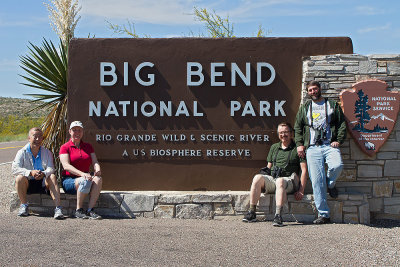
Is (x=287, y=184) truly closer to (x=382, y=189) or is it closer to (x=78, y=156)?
(x=382, y=189)

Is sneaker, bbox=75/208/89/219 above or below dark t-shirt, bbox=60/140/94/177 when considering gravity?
below

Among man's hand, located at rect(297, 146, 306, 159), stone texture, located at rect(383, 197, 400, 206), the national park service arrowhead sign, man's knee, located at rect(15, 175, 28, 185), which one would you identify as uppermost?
the national park service arrowhead sign

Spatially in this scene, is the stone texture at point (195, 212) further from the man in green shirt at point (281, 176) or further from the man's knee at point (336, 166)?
the man's knee at point (336, 166)

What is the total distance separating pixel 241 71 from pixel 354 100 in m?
1.72

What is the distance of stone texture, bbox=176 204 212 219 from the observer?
680cm

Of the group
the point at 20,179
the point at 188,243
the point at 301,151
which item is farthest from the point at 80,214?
the point at 301,151

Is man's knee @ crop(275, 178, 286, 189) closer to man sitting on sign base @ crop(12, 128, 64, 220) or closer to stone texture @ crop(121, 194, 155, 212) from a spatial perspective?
stone texture @ crop(121, 194, 155, 212)

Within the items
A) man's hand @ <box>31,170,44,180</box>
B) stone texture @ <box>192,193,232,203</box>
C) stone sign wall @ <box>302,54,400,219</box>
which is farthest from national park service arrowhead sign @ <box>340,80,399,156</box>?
man's hand @ <box>31,170,44,180</box>

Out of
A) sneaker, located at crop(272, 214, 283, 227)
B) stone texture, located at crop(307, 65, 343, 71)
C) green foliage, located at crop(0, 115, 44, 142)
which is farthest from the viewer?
green foliage, located at crop(0, 115, 44, 142)

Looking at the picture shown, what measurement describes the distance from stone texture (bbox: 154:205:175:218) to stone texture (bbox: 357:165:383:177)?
9.11ft

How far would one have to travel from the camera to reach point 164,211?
6.84m

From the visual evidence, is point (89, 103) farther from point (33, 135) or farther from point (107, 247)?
point (107, 247)

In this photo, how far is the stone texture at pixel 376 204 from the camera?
7.02 meters

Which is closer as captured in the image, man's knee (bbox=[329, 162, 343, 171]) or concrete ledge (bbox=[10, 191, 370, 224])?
man's knee (bbox=[329, 162, 343, 171])
